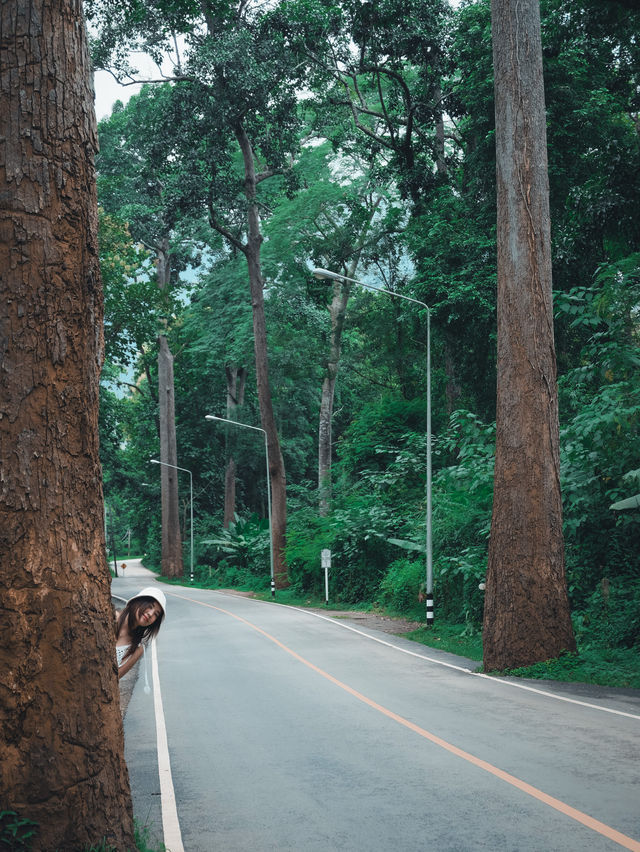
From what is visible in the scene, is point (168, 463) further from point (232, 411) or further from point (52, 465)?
point (52, 465)

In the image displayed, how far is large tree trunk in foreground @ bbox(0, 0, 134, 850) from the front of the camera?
4398 mm

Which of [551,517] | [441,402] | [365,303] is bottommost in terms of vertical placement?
[551,517]

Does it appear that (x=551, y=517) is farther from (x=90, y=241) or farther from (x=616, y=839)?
(x=90, y=241)

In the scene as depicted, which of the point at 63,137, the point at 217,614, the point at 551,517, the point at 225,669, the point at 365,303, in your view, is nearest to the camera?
the point at 63,137

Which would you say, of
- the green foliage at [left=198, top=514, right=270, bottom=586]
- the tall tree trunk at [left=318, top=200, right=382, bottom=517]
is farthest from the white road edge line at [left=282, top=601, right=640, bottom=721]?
the green foliage at [left=198, top=514, right=270, bottom=586]

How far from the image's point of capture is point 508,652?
14.4 m

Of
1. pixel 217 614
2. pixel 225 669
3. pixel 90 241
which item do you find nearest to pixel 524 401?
pixel 225 669

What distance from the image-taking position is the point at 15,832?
165 inches

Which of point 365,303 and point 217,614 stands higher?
point 365,303

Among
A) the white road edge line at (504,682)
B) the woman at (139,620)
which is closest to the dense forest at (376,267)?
the white road edge line at (504,682)

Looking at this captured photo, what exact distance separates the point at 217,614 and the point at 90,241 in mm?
25478

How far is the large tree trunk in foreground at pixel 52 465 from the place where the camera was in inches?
173

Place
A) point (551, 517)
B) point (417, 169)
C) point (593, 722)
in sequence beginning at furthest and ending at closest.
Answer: point (417, 169) < point (551, 517) < point (593, 722)

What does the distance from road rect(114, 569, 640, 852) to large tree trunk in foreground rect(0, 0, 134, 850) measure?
1645 mm
